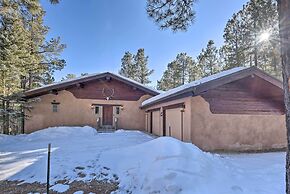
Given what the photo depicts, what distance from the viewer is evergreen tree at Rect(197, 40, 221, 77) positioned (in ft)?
88.1

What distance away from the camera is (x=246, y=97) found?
10.4 m

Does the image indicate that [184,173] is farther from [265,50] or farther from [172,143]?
[265,50]

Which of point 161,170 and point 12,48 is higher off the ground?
point 12,48

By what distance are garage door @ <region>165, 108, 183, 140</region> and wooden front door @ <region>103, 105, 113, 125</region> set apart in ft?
21.1

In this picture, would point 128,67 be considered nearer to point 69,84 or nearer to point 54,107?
point 69,84

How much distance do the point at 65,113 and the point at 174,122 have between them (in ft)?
30.7

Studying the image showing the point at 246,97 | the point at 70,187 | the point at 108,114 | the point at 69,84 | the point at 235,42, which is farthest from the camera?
the point at 235,42

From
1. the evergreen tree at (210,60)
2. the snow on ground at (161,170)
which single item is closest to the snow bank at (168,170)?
the snow on ground at (161,170)

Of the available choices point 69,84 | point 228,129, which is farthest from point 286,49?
point 69,84

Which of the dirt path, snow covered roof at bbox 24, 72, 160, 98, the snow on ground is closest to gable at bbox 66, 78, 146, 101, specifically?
snow covered roof at bbox 24, 72, 160, 98

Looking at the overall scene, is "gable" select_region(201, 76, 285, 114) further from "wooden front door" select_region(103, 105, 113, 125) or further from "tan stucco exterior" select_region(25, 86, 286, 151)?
"wooden front door" select_region(103, 105, 113, 125)

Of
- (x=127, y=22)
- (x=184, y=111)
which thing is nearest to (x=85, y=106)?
(x=127, y=22)

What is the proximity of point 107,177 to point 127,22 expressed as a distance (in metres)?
10.5

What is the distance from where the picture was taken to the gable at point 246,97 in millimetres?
10062
